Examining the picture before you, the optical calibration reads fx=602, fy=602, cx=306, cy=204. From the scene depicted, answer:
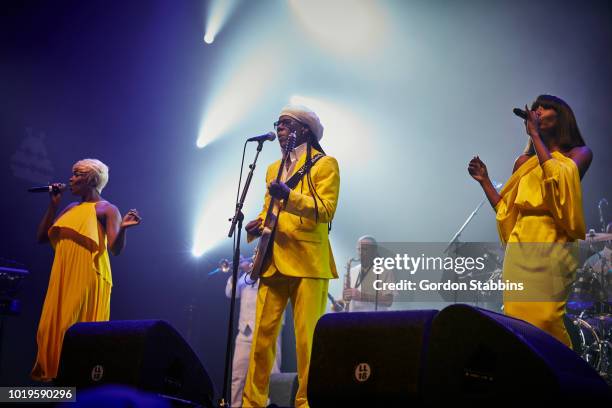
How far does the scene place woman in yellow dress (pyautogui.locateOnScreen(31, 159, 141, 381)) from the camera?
4676 mm

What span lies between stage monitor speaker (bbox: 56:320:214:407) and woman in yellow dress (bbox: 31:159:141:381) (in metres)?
1.65

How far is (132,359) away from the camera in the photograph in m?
2.90

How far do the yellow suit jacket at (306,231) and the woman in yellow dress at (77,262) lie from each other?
4.64 ft

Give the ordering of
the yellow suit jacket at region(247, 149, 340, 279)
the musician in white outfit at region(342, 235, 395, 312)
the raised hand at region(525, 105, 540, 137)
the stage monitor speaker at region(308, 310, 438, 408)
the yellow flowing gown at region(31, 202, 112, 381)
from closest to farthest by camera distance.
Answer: the stage monitor speaker at region(308, 310, 438, 408) → the raised hand at region(525, 105, 540, 137) → the yellow suit jacket at region(247, 149, 340, 279) → the yellow flowing gown at region(31, 202, 112, 381) → the musician in white outfit at region(342, 235, 395, 312)

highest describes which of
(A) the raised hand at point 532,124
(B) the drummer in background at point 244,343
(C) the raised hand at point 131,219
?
(A) the raised hand at point 532,124

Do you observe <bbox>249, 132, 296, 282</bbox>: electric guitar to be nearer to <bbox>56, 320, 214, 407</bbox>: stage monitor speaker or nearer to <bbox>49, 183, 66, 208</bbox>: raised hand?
<bbox>56, 320, 214, 407</bbox>: stage monitor speaker

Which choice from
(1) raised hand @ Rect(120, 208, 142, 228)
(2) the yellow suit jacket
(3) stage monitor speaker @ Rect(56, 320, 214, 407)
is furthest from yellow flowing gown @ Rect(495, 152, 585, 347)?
(1) raised hand @ Rect(120, 208, 142, 228)

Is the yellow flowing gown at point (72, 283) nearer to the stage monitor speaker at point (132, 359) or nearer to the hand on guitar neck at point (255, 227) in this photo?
the hand on guitar neck at point (255, 227)

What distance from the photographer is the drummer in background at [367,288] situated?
24.8ft

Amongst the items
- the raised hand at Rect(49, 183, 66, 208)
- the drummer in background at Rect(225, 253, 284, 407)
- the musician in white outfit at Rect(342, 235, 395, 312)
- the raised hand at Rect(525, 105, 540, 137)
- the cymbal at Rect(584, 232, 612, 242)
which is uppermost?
the raised hand at Rect(525, 105, 540, 137)

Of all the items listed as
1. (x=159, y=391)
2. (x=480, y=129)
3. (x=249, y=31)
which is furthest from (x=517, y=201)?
(x=249, y=31)

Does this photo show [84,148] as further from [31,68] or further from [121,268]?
[121,268]

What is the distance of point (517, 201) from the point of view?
3.67 metres

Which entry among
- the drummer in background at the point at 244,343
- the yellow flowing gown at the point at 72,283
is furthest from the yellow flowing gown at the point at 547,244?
the drummer in background at the point at 244,343
